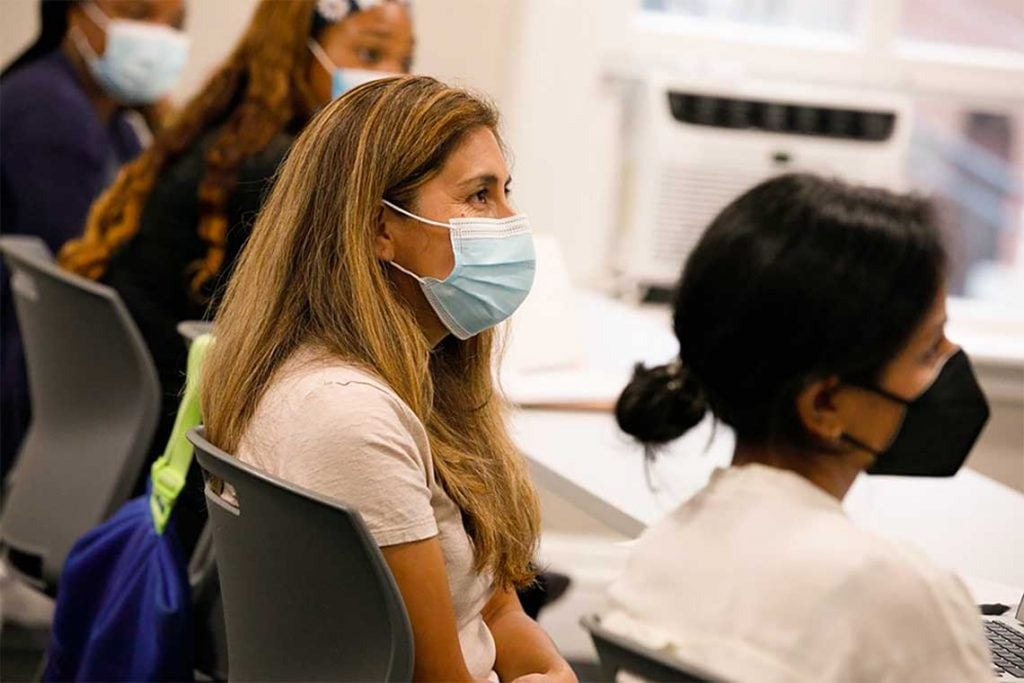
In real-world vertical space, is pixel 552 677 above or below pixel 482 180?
below

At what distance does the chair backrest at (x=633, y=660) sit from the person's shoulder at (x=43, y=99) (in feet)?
7.40

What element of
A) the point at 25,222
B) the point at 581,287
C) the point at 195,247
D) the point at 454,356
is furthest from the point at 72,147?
the point at 454,356

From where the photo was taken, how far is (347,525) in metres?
1.22

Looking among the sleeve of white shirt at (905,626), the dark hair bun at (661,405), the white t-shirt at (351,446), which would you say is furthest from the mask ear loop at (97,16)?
the sleeve of white shirt at (905,626)

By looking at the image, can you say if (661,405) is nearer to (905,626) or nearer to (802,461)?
(802,461)

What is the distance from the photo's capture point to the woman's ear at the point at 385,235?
1503 mm

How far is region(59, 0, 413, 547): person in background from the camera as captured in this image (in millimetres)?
2443

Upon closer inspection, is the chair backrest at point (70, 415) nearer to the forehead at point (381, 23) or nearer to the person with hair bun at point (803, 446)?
the forehead at point (381, 23)

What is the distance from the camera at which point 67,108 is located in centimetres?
303

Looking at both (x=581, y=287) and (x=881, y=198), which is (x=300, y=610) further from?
(x=581, y=287)

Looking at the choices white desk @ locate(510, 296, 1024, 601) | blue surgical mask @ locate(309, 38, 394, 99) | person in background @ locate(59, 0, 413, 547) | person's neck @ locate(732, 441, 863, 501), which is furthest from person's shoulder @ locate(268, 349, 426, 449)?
blue surgical mask @ locate(309, 38, 394, 99)

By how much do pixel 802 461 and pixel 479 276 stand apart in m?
0.54

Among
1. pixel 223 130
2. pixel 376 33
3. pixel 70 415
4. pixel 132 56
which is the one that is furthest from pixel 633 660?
pixel 132 56

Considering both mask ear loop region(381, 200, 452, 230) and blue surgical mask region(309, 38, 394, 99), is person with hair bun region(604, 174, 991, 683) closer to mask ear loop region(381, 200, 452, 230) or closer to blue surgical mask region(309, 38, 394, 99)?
mask ear loop region(381, 200, 452, 230)
